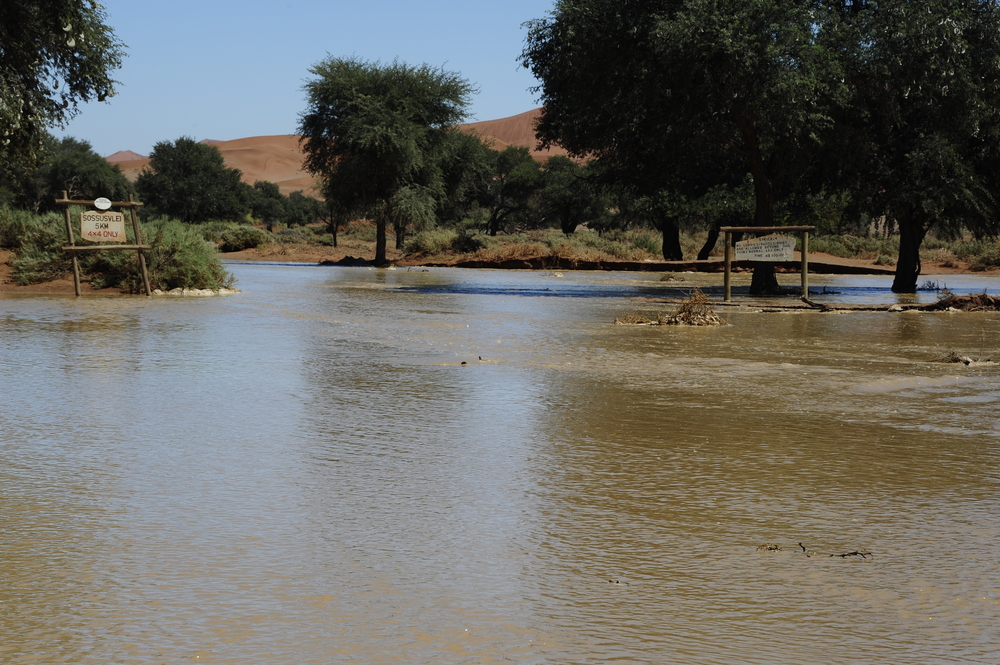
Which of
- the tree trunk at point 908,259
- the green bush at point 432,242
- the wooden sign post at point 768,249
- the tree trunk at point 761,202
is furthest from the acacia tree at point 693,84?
the green bush at point 432,242

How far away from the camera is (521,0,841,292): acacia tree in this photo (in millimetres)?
23188

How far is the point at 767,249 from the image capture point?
22453mm

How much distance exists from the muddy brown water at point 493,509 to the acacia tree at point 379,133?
115 ft

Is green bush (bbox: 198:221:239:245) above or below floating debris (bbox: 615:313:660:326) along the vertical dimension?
above

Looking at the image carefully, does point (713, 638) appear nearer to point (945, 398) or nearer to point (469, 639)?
point (469, 639)

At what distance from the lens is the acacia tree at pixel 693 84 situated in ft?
76.1

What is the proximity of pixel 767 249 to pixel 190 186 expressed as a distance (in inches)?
2711

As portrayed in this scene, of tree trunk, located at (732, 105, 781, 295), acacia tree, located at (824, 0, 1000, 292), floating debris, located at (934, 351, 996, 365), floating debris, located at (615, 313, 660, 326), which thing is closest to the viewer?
floating debris, located at (934, 351, 996, 365)

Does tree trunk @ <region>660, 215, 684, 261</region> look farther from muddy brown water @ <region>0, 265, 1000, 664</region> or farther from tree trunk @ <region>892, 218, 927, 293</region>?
muddy brown water @ <region>0, 265, 1000, 664</region>

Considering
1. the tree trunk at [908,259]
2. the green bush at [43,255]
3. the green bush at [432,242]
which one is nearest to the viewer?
the green bush at [43,255]

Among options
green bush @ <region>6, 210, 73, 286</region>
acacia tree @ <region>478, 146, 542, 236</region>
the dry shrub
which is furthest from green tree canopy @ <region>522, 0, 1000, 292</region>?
acacia tree @ <region>478, 146, 542, 236</region>

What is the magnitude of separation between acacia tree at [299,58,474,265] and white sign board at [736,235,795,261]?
83.1 ft

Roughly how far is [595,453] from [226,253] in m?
55.1

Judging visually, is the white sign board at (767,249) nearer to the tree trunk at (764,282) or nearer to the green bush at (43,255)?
the tree trunk at (764,282)
